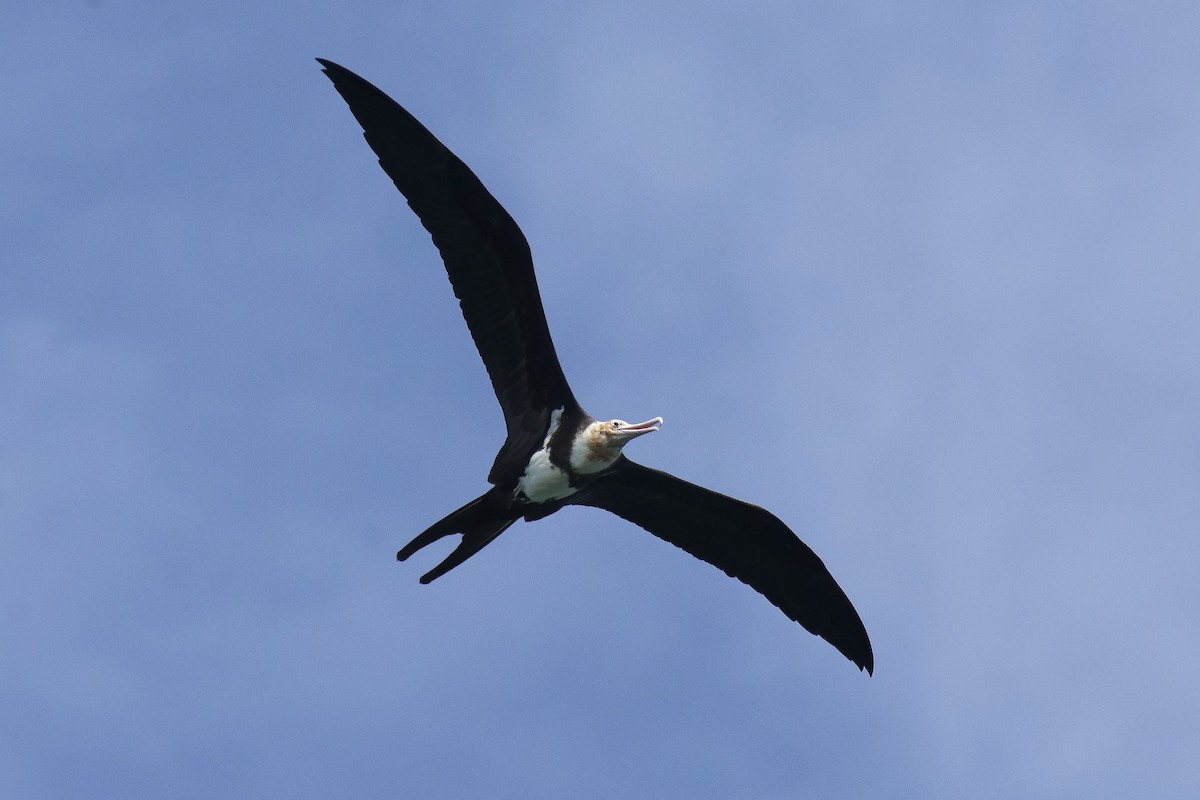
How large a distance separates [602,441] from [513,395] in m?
0.76

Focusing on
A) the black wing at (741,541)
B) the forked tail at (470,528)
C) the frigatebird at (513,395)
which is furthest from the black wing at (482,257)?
the black wing at (741,541)

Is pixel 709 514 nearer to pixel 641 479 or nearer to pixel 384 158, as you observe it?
pixel 641 479

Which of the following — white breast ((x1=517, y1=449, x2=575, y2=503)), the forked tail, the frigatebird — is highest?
the frigatebird

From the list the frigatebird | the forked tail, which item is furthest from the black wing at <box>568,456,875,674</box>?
the forked tail

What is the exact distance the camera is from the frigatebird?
13.5 metres

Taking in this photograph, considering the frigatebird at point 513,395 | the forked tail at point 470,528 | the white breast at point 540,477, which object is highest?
the frigatebird at point 513,395

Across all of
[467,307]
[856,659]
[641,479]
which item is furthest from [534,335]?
[856,659]

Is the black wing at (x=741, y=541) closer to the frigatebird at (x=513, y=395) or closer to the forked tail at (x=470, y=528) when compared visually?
the frigatebird at (x=513, y=395)

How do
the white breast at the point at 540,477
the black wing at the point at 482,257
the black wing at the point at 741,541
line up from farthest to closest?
1. the black wing at the point at 741,541
2. the white breast at the point at 540,477
3. the black wing at the point at 482,257

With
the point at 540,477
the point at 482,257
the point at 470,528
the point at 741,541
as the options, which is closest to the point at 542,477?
the point at 540,477

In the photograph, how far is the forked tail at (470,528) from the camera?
13516 millimetres

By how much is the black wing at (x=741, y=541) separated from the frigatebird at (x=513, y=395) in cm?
2

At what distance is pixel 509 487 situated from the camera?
1384cm

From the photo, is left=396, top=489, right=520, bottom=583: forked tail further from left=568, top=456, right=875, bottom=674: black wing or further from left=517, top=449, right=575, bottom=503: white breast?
left=568, top=456, right=875, bottom=674: black wing
